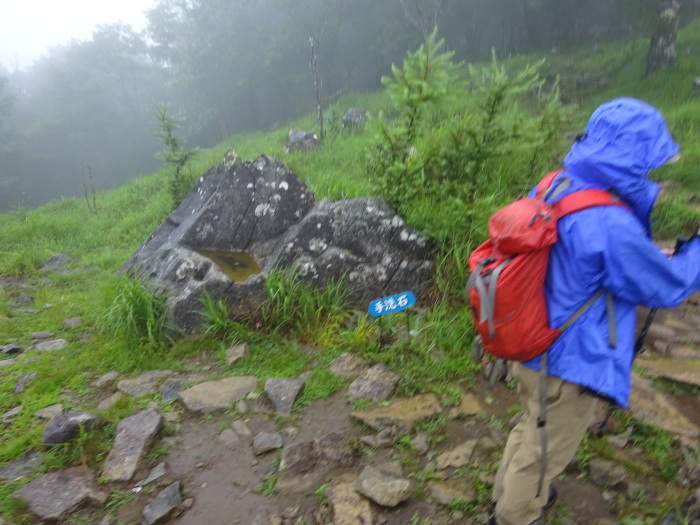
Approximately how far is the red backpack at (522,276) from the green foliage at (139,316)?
2.98m

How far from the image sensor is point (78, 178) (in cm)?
3022

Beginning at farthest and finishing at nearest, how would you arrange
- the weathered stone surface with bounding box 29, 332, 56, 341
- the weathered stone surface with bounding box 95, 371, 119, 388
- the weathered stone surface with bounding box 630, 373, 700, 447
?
the weathered stone surface with bounding box 29, 332, 56, 341, the weathered stone surface with bounding box 95, 371, 119, 388, the weathered stone surface with bounding box 630, 373, 700, 447

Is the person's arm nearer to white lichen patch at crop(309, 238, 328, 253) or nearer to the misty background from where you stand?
white lichen patch at crop(309, 238, 328, 253)

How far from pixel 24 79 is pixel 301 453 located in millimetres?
44663

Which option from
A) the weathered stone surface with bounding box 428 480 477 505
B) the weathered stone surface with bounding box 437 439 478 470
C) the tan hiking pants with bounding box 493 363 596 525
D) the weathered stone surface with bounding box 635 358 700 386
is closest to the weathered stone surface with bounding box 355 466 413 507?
the weathered stone surface with bounding box 428 480 477 505

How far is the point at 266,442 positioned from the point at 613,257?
2.15 m

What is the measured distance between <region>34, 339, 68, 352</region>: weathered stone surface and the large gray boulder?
0.92 metres

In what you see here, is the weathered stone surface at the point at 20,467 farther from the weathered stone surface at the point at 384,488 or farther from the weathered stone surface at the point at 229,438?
the weathered stone surface at the point at 384,488

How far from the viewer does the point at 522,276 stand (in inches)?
67.3

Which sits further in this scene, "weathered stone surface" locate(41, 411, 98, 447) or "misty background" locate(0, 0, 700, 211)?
"misty background" locate(0, 0, 700, 211)

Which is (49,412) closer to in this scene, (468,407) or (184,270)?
(184,270)

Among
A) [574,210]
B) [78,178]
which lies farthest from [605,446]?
[78,178]

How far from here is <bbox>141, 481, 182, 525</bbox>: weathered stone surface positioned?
2.33 m

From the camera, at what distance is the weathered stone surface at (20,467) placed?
103 inches
